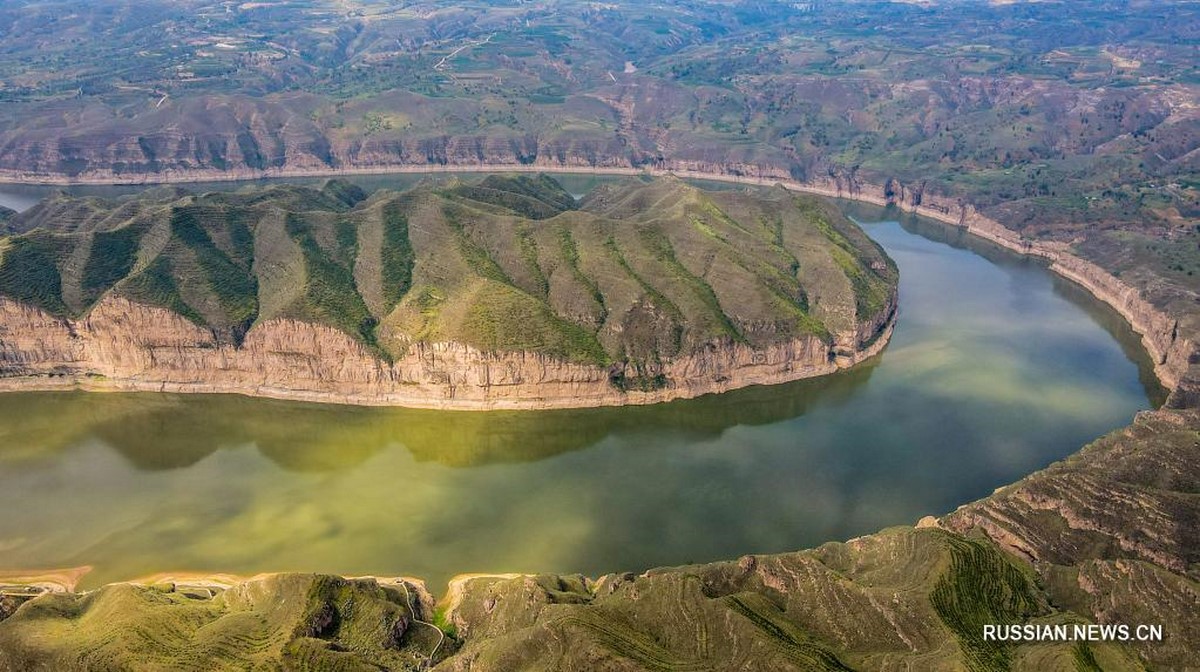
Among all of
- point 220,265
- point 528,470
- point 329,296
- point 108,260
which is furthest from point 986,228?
point 108,260

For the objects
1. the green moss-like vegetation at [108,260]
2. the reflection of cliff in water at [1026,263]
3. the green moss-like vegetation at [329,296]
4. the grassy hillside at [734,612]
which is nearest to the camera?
the grassy hillside at [734,612]

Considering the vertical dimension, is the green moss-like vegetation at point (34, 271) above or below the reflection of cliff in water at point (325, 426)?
above

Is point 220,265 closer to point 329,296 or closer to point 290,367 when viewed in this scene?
point 329,296

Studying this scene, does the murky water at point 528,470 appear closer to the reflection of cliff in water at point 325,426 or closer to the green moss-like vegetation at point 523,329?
the reflection of cliff in water at point 325,426

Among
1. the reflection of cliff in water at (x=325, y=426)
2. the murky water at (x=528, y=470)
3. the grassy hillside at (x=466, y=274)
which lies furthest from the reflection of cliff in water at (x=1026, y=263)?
the reflection of cliff in water at (x=325, y=426)

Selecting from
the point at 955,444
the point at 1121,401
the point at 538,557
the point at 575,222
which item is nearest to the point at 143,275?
the point at 575,222

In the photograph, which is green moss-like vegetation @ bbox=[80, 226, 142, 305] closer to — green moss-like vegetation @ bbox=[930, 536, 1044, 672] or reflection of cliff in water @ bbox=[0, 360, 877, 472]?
reflection of cliff in water @ bbox=[0, 360, 877, 472]
